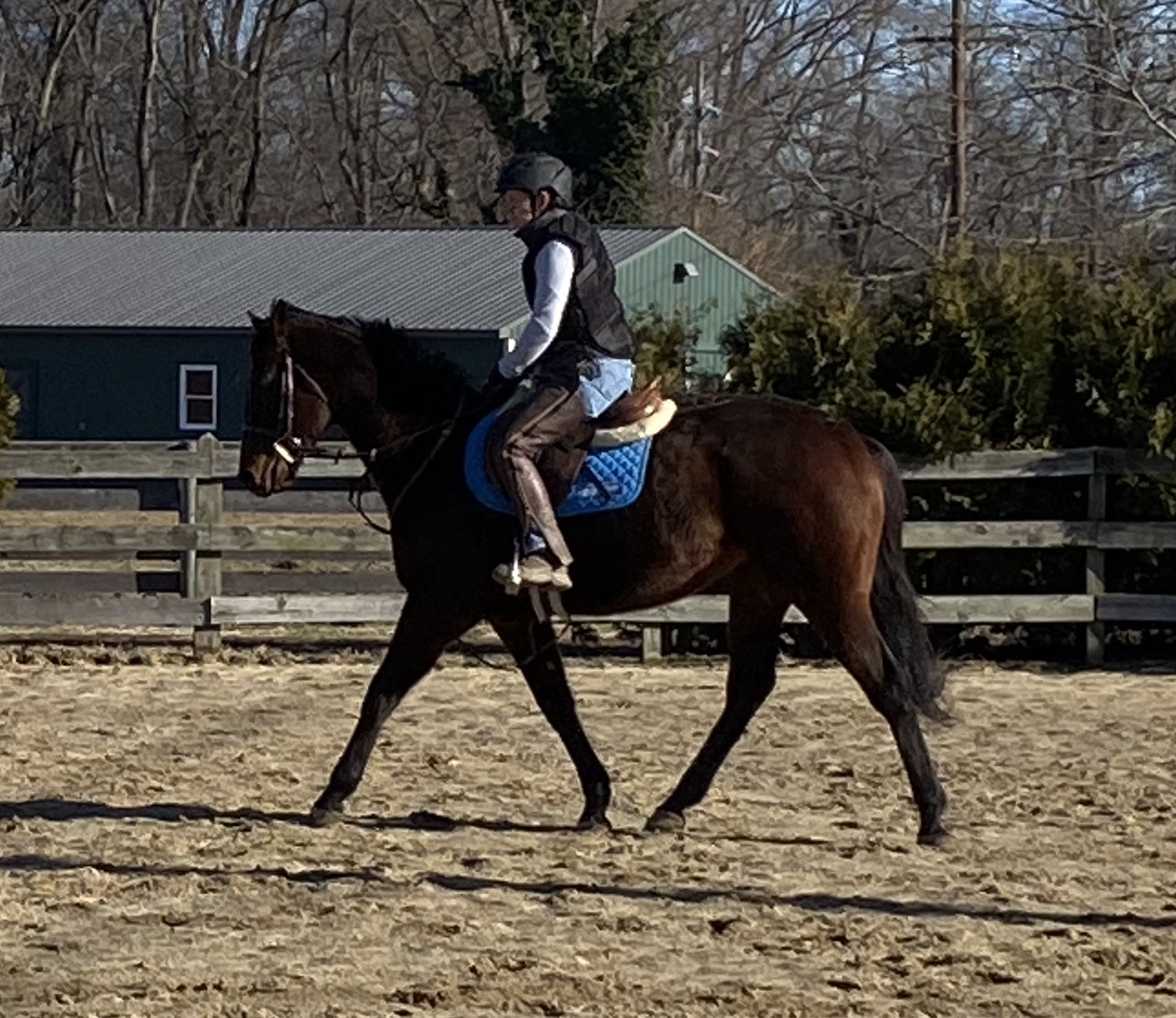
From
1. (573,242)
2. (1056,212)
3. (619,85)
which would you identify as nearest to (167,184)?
(619,85)

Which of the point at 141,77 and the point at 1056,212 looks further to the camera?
the point at 141,77

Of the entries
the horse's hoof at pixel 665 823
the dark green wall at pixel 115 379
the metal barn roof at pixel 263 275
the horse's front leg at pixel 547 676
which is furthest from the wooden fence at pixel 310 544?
the dark green wall at pixel 115 379

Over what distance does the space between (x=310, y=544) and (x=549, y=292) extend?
24.0ft

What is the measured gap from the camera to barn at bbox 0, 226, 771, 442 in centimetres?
3834

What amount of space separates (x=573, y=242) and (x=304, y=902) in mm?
2675

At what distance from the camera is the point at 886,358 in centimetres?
1517

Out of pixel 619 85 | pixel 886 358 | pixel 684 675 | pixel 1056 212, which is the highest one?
pixel 619 85

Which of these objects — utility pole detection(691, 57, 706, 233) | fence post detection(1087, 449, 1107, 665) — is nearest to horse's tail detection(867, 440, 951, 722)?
fence post detection(1087, 449, 1107, 665)

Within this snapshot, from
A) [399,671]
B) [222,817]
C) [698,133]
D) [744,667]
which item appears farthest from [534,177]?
[698,133]

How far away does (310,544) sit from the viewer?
1528 centimetres

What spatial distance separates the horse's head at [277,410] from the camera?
8945 millimetres

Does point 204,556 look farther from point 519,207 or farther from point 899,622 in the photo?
point 899,622

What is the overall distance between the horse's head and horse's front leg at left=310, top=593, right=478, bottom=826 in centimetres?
78

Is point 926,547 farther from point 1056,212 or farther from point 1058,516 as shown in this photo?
point 1056,212
